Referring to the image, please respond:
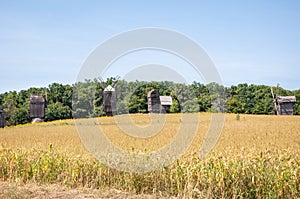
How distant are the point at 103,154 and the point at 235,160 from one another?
3.64 m

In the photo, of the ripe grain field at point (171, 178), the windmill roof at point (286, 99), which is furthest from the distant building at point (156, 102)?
the ripe grain field at point (171, 178)

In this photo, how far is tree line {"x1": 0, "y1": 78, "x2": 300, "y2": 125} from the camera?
43422 mm

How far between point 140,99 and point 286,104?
79.9 feet

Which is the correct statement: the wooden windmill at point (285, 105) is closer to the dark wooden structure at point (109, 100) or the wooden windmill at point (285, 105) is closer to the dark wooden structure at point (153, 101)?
the dark wooden structure at point (153, 101)

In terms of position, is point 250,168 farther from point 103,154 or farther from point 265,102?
point 265,102

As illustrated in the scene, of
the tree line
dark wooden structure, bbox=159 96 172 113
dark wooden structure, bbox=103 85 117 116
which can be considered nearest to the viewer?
the tree line

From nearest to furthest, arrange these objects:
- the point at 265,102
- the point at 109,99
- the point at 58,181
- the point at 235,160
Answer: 1. the point at 235,160
2. the point at 58,181
3. the point at 109,99
4. the point at 265,102

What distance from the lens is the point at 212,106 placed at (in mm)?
56500

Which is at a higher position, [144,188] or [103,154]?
[103,154]

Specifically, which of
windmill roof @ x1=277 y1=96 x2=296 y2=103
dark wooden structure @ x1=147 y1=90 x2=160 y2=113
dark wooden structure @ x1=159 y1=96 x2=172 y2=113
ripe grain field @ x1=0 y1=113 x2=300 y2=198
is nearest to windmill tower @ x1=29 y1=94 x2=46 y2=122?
dark wooden structure @ x1=147 y1=90 x2=160 y2=113

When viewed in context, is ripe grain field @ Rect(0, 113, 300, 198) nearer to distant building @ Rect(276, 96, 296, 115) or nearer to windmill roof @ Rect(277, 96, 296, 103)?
windmill roof @ Rect(277, 96, 296, 103)

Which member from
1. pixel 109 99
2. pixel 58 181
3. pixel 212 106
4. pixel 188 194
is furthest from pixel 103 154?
pixel 212 106

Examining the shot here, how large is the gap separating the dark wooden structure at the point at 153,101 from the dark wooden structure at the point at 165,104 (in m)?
0.53

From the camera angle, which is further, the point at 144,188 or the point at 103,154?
the point at 103,154
